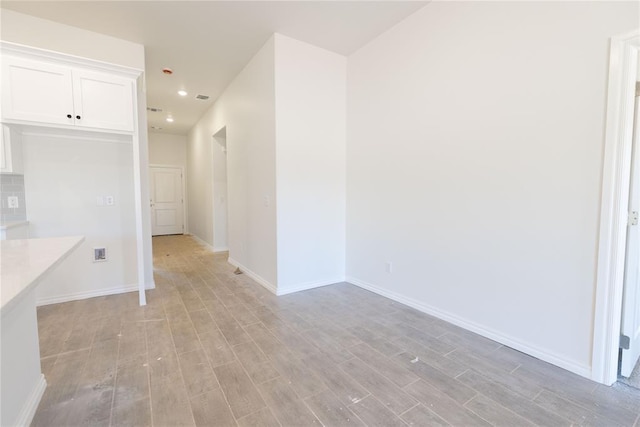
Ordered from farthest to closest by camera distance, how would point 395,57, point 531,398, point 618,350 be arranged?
point 395,57 < point 618,350 < point 531,398

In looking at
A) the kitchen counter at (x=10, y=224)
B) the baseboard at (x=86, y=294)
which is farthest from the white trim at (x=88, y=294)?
the kitchen counter at (x=10, y=224)

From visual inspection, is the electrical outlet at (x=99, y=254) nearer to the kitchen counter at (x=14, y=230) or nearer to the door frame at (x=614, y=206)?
the kitchen counter at (x=14, y=230)

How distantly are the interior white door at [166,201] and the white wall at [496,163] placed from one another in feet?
22.3

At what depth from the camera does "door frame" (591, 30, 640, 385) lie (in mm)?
1757

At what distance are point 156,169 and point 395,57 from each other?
727 cm

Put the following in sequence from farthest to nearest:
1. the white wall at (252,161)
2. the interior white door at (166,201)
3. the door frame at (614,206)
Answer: the interior white door at (166,201) → the white wall at (252,161) → the door frame at (614,206)

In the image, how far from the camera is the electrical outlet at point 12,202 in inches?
117

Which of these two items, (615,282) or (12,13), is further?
(12,13)

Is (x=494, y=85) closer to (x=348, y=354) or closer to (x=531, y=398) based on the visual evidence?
(x=531, y=398)

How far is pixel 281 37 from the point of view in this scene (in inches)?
131

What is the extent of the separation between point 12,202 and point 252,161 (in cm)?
255

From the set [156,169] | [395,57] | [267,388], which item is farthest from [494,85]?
[156,169]

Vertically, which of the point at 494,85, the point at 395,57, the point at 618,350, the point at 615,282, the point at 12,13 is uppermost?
the point at 12,13

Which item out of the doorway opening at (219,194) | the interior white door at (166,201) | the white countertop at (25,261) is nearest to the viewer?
the white countertop at (25,261)
